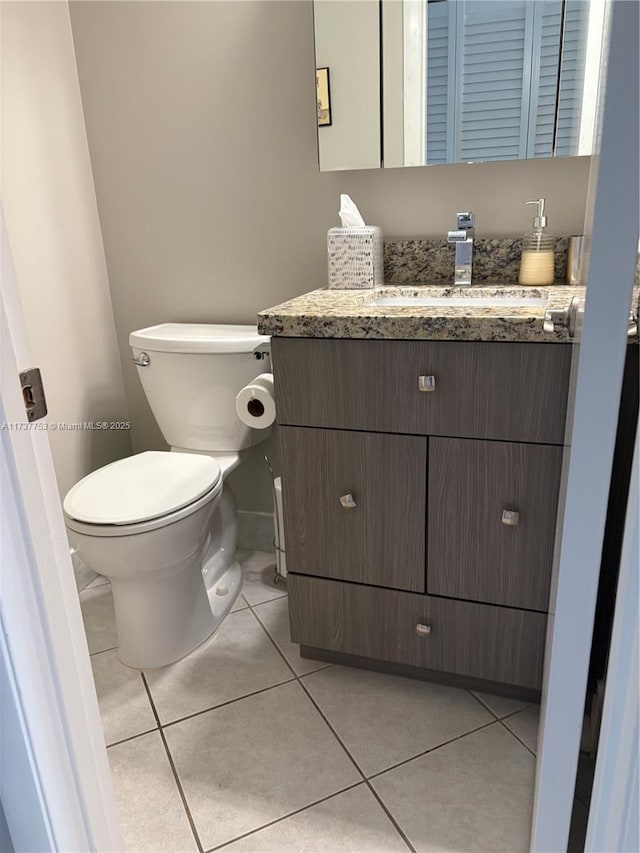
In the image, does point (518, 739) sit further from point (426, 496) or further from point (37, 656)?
point (37, 656)

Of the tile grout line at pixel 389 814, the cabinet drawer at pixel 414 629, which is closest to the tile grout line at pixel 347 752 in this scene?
the tile grout line at pixel 389 814

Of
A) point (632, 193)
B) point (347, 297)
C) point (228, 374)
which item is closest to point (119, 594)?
point (228, 374)

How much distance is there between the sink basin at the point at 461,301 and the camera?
1505 millimetres

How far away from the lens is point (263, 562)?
7.04ft

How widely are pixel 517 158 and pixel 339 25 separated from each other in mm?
549

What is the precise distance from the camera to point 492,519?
1.30 metres

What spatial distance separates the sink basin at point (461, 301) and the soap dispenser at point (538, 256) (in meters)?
0.09

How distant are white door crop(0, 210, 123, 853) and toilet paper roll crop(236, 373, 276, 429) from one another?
78 cm

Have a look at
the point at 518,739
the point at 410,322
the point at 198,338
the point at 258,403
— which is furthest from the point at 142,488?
the point at 518,739

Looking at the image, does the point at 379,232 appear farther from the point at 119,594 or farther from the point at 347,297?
the point at 119,594

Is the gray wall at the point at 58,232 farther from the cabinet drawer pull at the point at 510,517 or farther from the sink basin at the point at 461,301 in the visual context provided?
the cabinet drawer pull at the point at 510,517

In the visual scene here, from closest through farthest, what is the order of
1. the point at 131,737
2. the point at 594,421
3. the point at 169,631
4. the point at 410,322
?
the point at 594,421
the point at 410,322
the point at 131,737
the point at 169,631

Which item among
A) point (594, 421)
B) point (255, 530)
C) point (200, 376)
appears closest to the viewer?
point (594, 421)

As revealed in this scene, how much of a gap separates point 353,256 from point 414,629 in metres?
0.91
